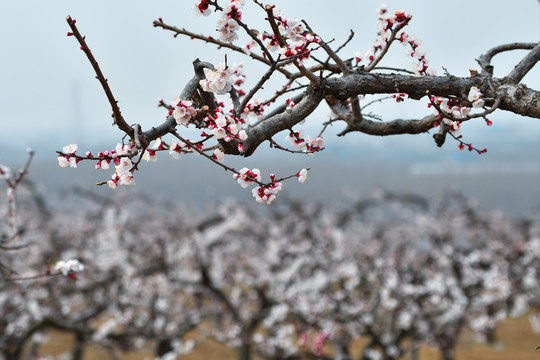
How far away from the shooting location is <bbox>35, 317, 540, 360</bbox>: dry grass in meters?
14.1

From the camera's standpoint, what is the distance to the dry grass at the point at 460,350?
46.3ft

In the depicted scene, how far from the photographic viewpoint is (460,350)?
14.7m

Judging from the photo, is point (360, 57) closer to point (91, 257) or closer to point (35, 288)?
point (35, 288)

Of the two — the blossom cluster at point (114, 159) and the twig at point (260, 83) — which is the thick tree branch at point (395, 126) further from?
the blossom cluster at point (114, 159)

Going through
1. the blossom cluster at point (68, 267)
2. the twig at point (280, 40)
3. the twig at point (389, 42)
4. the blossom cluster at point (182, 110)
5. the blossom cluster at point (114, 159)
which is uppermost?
the twig at point (389, 42)

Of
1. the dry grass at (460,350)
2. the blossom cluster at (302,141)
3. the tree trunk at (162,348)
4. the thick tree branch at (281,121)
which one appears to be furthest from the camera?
the dry grass at (460,350)

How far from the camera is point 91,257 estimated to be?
13062 mm

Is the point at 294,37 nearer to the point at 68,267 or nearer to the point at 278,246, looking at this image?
the point at 68,267

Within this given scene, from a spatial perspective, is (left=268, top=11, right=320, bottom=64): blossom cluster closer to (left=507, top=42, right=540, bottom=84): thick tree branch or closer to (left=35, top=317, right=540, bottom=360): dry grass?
(left=507, top=42, right=540, bottom=84): thick tree branch

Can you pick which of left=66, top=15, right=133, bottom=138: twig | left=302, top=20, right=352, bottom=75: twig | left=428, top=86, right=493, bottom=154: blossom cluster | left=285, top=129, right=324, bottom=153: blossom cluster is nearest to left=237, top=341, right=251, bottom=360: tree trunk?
left=285, top=129, right=324, bottom=153: blossom cluster

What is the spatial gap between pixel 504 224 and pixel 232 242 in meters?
10.7

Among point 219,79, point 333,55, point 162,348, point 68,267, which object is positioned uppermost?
point 333,55

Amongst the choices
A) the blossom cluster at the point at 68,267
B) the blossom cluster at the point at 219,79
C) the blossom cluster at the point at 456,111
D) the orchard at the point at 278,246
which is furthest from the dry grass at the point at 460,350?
the blossom cluster at the point at 219,79

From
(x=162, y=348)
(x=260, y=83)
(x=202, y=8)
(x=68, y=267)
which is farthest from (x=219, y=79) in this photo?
(x=162, y=348)
